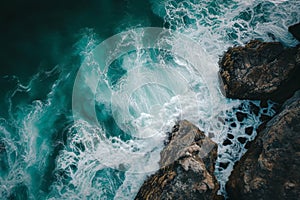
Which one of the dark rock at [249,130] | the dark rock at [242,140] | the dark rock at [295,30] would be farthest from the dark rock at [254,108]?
the dark rock at [295,30]

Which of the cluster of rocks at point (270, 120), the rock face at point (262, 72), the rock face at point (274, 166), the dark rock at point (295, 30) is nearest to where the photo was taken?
the rock face at point (274, 166)

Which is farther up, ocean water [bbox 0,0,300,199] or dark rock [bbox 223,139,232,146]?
ocean water [bbox 0,0,300,199]

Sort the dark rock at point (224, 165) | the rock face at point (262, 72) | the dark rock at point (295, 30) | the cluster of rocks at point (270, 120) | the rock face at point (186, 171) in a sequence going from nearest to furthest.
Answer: the cluster of rocks at point (270, 120) < the rock face at point (186, 171) < the dark rock at point (224, 165) < the rock face at point (262, 72) < the dark rock at point (295, 30)

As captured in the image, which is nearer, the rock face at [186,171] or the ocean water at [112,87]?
the rock face at [186,171]

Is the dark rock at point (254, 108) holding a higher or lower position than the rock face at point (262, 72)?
lower

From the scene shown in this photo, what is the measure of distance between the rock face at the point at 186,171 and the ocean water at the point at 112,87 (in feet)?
1.64

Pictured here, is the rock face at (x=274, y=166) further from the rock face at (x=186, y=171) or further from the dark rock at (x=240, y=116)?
the dark rock at (x=240, y=116)

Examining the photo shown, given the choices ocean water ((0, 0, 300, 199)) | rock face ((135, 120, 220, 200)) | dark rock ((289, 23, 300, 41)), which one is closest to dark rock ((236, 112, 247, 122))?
ocean water ((0, 0, 300, 199))

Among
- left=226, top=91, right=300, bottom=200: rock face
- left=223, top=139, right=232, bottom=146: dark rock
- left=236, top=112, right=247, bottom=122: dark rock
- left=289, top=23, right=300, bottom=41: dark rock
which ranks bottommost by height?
left=226, top=91, right=300, bottom=200: rock face

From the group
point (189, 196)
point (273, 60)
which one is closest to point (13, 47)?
point (189, 196)

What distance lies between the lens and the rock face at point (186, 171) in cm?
556

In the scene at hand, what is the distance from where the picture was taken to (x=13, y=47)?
8828 millimetres

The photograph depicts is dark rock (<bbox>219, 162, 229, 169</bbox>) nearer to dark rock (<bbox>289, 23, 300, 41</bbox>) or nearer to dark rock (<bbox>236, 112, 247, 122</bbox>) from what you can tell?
dark rock (<bbox>236, 112, 247, 122</bbox>)

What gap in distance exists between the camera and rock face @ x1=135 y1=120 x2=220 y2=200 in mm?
5559
